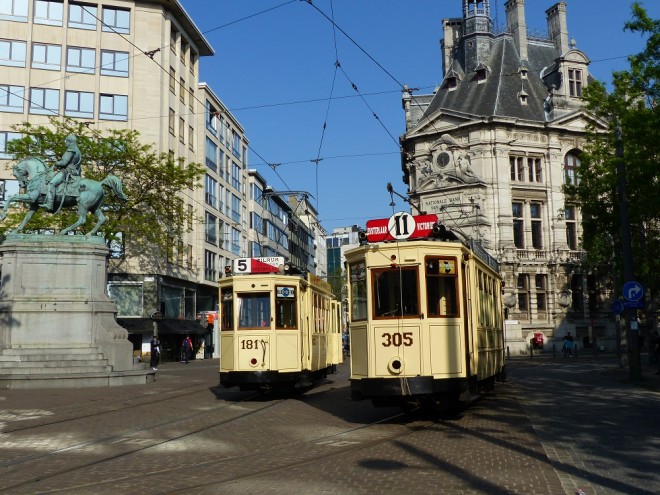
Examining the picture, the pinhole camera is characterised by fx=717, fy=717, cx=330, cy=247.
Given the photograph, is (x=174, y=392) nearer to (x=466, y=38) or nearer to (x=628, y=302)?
(x=628, y=302)

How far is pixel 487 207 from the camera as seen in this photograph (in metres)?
54.3

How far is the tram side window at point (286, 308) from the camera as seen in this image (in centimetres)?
1688

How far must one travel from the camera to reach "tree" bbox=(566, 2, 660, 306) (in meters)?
18.7

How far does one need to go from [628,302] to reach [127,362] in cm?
1498

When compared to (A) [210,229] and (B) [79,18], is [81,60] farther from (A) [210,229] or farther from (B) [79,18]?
(A) [210,229]

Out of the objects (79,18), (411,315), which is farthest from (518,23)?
(411,315)

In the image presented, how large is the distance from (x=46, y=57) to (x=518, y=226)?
35896mm

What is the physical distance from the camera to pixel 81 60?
43.2m

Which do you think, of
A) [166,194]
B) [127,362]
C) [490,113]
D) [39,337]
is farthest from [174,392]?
[490,113]

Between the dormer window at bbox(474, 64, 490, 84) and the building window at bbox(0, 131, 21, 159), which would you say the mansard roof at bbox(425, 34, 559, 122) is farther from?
the building window at bbox(0, 131, 21, 159)

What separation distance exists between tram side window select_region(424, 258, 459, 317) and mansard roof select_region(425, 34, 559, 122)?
151 feet

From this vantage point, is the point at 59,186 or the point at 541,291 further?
the point at 541,291

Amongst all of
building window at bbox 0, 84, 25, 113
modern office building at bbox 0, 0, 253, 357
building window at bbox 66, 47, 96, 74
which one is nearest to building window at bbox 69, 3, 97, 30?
modern office building at bbox 0, 0, 253, 357

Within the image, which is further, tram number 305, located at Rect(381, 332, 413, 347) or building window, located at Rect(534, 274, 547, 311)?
building window, located at Rect(534, 274, 547, 311)
